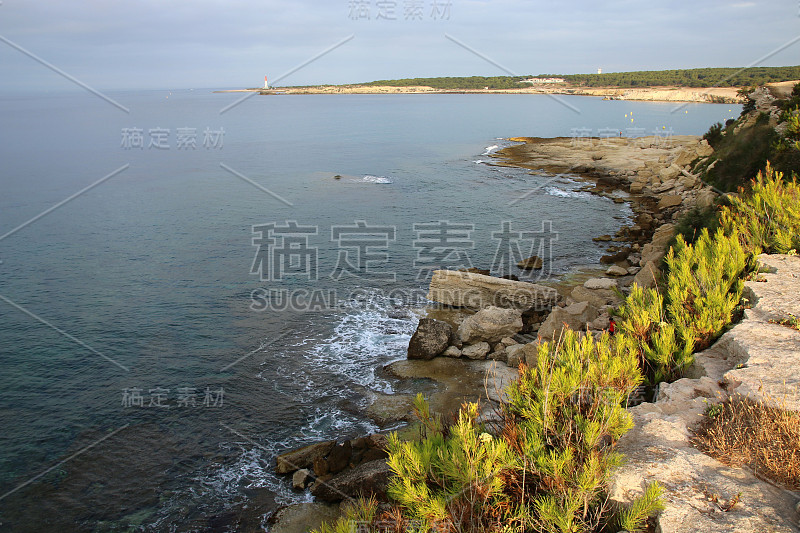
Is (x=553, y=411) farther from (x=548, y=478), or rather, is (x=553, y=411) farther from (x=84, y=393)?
(x=84, y=393)

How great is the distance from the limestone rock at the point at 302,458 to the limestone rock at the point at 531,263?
14.7m

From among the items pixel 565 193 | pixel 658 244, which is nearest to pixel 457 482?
pixel 658 244

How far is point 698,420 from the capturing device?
22.1ft

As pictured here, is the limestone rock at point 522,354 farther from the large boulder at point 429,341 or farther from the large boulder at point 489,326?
the large boulder at point 429,341

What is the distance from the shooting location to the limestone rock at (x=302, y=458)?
426 inches

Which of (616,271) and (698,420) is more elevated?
(698,420)

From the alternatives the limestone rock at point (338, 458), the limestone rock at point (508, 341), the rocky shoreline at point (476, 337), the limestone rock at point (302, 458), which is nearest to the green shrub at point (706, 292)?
the rocky shoreline at point (476, 337)

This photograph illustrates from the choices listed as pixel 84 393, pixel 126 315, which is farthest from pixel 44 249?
pixel 84 393

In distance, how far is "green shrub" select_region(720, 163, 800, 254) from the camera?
12.1 m

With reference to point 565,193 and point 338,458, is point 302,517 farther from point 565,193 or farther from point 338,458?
point 565,193

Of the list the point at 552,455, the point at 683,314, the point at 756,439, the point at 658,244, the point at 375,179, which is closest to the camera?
the point at 552,455

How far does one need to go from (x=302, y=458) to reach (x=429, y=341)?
224 inches

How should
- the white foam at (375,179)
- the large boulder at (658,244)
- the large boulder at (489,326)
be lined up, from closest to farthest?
1. the large boulder at (489,326)
2. the large boulder at (658,244)
3. the white foam at (375,179)

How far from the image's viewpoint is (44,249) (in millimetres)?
24969
